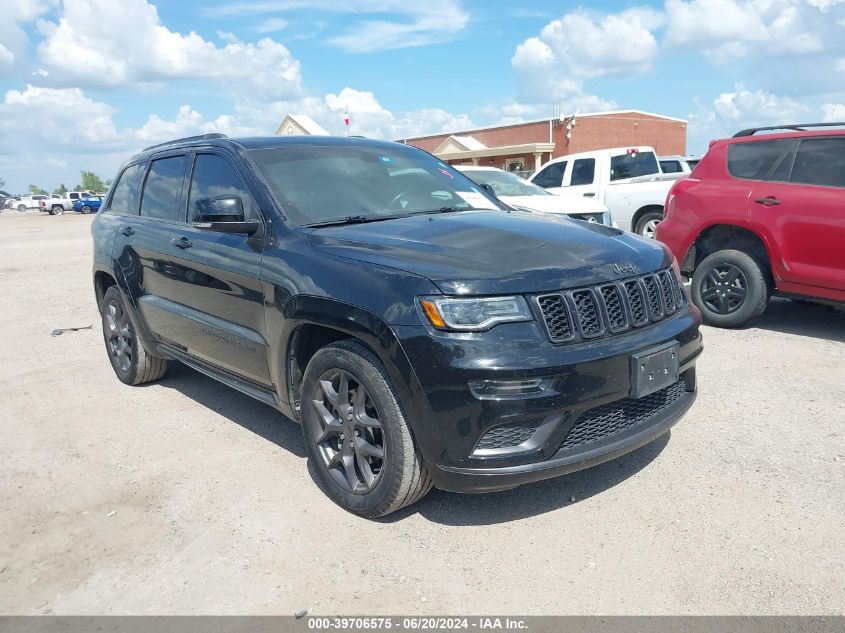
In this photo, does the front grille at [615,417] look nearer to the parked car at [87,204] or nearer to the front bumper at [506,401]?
the front bumper at [506,401]

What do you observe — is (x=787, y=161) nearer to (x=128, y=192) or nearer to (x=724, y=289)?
(x=724, y=289)

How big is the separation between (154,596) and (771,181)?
5.99 meters

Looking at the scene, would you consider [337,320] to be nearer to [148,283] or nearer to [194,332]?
[194,332]

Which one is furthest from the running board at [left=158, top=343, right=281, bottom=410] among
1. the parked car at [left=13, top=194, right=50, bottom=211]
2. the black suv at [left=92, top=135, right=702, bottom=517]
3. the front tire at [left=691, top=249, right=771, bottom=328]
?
the parked car at [left=13, top=194, right=50, bottom=211]

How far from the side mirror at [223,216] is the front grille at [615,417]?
195 centimetres

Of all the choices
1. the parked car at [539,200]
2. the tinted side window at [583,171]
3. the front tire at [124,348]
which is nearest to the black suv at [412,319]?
the front tire at [124,348]

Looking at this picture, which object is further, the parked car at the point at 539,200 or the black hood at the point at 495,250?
the parked car at the point at 539,200

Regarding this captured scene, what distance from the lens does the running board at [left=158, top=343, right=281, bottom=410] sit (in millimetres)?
3877

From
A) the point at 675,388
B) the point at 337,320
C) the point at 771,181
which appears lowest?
the point at 675,388

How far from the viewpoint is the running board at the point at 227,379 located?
12.7 feet

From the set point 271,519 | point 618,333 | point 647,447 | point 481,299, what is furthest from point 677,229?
point 271,519

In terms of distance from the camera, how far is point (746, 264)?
634 cm

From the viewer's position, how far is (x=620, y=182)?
41.3ft

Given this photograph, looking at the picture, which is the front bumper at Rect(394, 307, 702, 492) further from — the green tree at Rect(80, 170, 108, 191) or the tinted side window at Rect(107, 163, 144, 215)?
the green tree at Rect(80, 170, 108, 191)
